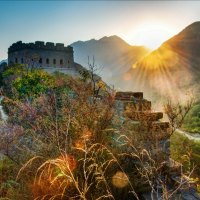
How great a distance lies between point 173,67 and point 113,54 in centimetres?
10624

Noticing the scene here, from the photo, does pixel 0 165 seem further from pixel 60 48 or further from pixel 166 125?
pixel 60 48

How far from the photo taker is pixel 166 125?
739 cm

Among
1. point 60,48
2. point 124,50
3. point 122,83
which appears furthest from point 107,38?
point 60,48

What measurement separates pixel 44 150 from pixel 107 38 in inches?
7504

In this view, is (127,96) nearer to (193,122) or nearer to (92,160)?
(92,160)

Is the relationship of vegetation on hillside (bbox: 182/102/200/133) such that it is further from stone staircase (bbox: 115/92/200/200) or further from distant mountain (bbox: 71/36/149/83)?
distant mountain (bbox: 71/36/149/83)

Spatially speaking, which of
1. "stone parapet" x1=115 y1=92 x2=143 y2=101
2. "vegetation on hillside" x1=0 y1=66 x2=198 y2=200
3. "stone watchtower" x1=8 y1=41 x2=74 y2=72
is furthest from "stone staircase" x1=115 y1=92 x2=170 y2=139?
"stone watchtower" x1=8 y1=41 x2=74 y2=72

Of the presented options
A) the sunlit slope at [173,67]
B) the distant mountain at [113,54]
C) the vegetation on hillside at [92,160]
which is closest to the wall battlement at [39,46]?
the sunlit slope at [173,67]

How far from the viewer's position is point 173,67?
7212cm

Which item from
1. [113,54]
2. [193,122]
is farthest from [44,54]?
[113,54]

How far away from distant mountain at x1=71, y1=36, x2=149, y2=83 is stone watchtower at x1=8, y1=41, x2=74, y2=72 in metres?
82.0

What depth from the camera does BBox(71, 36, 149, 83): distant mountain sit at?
482 feet

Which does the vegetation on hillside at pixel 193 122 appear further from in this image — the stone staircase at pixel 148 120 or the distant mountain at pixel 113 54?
the distant mountain at pixel 113 54

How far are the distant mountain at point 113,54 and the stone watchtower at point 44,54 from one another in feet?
269
